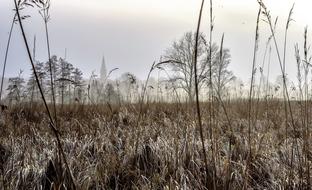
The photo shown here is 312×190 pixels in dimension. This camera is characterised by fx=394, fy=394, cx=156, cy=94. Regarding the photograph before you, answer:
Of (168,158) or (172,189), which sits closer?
(172,189)

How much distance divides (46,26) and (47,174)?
52.7 inches

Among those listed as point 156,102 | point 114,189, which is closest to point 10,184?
point 114,189

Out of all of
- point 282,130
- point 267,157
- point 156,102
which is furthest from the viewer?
point 156,102

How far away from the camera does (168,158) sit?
3.45 metres

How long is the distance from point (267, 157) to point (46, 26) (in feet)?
7.90

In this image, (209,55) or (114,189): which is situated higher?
(209,55)

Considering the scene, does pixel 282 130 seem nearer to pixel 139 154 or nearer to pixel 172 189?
pixel 139 154

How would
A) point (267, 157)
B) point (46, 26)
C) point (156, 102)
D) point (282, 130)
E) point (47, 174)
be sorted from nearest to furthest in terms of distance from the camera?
point (46, 26)
point (47, 174)
point (267, 157)
point (282, 130)
point (156, 102)

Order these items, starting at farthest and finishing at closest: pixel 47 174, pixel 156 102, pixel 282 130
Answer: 1. pixel 156 102
2. pixel 282 130
3. pixel 47 174

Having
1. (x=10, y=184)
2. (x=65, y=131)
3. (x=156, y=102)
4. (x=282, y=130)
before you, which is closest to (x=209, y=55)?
(x=10, y=184)

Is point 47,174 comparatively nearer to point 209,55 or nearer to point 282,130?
point 209,55

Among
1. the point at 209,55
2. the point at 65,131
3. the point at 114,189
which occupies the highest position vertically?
the point at 209,55

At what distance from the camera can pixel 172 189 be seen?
2730 millimetres

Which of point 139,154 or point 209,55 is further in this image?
point 139,154
